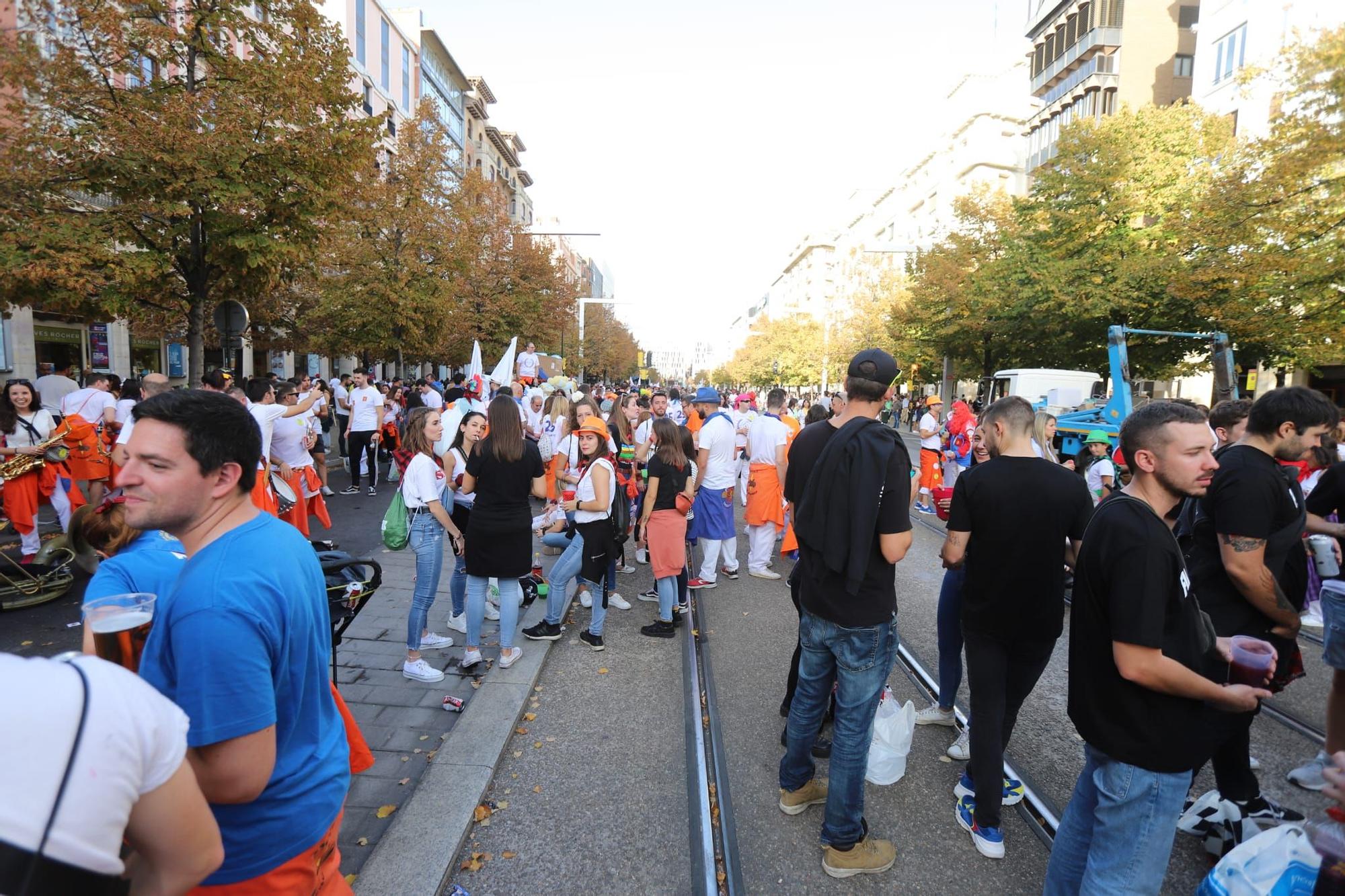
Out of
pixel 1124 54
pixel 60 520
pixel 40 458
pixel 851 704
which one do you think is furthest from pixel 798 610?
pixel 1124 54

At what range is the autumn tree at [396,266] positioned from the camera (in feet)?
60.7

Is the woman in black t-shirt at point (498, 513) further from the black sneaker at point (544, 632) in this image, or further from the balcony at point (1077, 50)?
the balcony at point (1077, 50)

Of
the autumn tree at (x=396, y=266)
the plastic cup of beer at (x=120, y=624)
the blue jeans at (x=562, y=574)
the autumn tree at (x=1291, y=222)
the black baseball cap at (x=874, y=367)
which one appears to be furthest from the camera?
the autumn tree at (x=396, y=266)

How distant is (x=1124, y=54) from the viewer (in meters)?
37.9

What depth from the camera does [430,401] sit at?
1451cm

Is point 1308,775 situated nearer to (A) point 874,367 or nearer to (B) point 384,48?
(A) point 874,367

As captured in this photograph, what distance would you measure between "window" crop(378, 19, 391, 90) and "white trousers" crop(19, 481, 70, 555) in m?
36.3

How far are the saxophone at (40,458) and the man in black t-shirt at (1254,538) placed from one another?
29.8ft

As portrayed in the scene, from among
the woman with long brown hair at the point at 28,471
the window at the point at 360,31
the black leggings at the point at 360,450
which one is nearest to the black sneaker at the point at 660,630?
the woman with long brown hair at the point at 28,471

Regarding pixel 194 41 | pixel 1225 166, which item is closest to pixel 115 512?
pixel 194 41

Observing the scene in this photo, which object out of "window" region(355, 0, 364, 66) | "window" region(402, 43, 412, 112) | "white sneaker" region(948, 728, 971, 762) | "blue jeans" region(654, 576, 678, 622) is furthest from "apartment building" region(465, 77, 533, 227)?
"white sneaker" region(948, 728, 971, 762)

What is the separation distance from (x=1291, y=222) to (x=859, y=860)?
14.9 metres

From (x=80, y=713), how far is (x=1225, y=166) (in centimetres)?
2017

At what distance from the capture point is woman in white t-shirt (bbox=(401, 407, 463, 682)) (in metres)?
5.05
